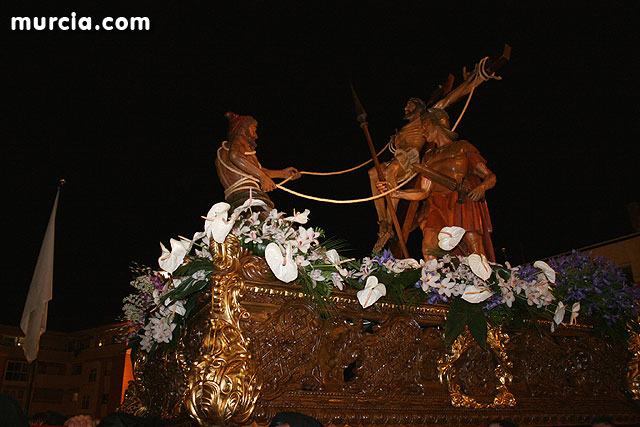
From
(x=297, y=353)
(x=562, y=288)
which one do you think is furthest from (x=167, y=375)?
(x=562, y=288)

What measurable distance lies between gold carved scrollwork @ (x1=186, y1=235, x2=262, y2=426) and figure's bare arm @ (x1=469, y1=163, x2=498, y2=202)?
236cm

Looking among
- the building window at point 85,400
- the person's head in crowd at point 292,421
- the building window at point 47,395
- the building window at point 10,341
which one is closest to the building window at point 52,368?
the building window at point 47,395

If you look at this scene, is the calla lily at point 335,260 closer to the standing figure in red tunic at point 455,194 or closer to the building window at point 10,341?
the standing figure in red tunic at point 455,194

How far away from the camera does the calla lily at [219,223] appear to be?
2668 mm

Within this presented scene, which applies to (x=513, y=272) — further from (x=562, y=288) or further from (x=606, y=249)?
(x=606, y=249)

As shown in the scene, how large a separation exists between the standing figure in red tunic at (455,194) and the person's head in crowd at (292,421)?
2.01m

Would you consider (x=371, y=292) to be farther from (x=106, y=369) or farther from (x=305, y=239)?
(x=106, y=369)

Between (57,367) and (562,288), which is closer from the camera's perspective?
(562,288)

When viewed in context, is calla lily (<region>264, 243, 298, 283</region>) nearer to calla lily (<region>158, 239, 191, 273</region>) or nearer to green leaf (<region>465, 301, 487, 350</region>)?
calla lily (<region>158, 239, 191, 273</region>)

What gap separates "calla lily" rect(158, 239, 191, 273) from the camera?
2818 millimetres

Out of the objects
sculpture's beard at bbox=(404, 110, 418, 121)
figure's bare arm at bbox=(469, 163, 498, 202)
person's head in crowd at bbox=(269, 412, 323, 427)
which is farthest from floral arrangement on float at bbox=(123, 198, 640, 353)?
sculpture's beard at bbox=(404, 110, 418, 121)

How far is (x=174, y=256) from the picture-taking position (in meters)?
2.84

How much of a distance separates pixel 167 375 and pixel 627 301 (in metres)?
3.51

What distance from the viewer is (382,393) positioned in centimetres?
304
